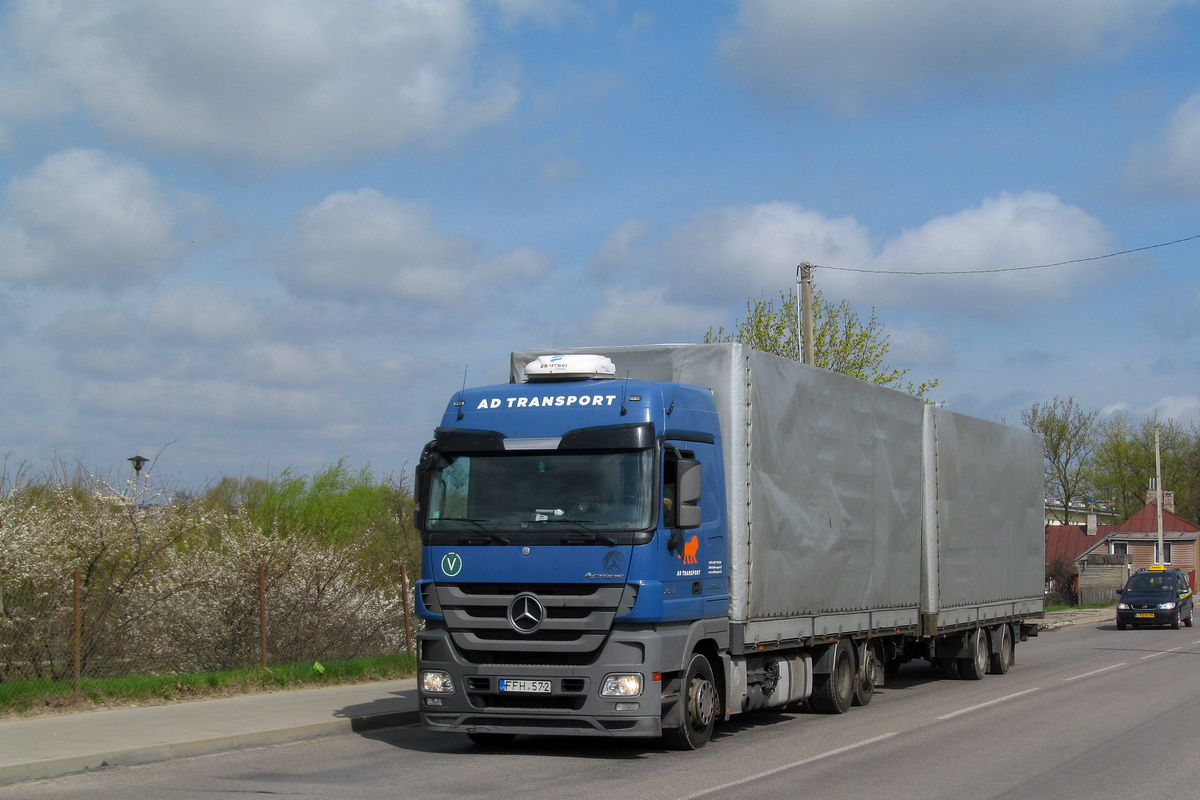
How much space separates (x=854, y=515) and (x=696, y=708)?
414cm

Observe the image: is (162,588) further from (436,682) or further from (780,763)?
(780,763)

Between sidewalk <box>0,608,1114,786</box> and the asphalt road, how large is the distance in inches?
6.9

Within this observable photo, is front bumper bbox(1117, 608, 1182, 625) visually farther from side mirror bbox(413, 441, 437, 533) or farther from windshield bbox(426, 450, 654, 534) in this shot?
side mirror bbox(413, 441, 437, 533)

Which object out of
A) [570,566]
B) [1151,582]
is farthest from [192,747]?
[1151,582]

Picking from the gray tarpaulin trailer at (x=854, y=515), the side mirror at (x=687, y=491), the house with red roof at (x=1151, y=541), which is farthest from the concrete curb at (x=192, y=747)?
the house with red roof at (x=1151, y=541)

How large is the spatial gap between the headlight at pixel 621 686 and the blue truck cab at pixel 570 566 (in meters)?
0.01

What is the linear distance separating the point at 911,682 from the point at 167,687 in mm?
11012

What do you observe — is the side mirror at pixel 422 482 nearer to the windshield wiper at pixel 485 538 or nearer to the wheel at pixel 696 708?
the windshield wiper at pixel 485 538

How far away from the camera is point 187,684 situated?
13.3 m

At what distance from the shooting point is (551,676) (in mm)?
9461

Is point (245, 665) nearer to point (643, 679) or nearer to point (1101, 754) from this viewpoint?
point (643, 679)

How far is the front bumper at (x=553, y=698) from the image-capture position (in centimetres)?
934

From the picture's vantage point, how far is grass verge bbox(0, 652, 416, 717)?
11719 mm

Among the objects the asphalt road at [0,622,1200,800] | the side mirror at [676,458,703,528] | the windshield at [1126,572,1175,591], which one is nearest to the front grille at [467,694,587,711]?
the asphalt road at [0,622,1200,800]
